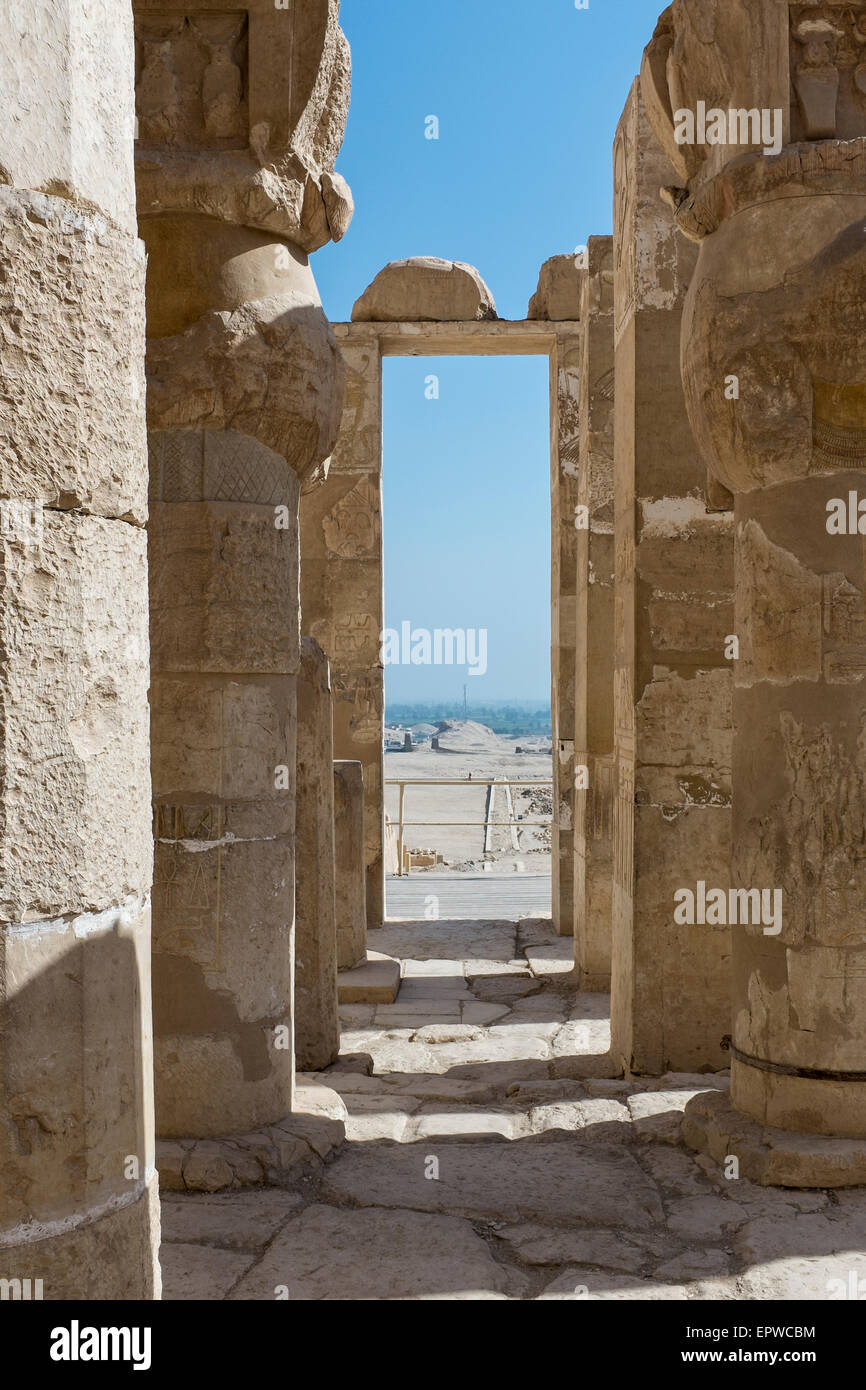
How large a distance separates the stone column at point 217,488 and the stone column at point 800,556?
4.54 ft

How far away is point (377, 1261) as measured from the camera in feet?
10.6

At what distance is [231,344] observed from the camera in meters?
3.93

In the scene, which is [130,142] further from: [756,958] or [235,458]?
[756,958]

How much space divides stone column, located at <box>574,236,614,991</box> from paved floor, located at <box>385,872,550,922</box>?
261cm

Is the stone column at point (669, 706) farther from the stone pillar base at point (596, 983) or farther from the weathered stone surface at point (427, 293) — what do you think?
the weathered stone surface at point (427, 293)

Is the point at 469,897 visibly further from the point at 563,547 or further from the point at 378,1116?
the point at 378,1116

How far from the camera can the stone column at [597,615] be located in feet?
24.8

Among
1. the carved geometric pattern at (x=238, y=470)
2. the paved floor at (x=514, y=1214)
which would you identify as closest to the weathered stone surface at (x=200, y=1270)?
the paved floor at (x=514, y=1214)

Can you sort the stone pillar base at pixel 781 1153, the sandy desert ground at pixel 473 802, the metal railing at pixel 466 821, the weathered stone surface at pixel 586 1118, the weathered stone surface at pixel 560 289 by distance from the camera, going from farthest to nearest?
the sandy desert ground at pixel 473 802 < the metal railing at pixel 466 821 < the weathered stone surface at pixel 560 289 < the weathered stone surface at pixel 586 1118 < the stone pillar base at pixel 781 1153

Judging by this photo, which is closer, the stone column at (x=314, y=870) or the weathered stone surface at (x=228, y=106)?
the weathered stone surface at (x=228, y=106)

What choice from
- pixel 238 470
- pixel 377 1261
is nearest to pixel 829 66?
pixel 238 470

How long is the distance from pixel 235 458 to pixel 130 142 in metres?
1.97

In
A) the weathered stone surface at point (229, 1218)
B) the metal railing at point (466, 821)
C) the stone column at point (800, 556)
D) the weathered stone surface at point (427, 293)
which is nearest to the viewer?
the weathered stone surface at point (229, 1218)
